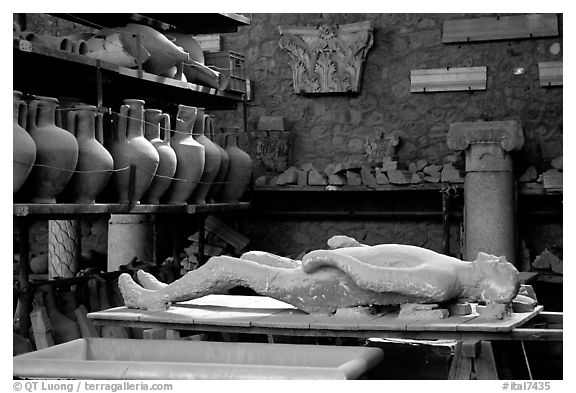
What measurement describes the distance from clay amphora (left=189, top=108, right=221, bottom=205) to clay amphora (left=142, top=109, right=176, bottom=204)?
2.00ft

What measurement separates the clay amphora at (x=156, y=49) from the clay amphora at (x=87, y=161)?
3.25 ft

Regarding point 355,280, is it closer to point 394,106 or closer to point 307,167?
point 307,167

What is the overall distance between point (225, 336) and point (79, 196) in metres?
1.36

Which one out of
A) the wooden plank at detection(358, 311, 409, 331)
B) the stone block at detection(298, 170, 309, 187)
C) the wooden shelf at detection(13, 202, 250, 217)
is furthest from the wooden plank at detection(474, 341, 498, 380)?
the stone block at detection(298, 170, 309, 187)

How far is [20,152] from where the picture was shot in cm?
547

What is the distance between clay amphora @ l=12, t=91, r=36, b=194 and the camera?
5434 millimetres

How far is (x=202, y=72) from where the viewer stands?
316 inches

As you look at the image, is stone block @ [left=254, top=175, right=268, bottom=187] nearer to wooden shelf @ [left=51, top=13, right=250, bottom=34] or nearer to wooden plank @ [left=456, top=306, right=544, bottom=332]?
wooden shelf @ [left=51, top=13, right=250, bottom=34]

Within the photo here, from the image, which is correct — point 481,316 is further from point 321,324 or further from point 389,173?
point 389,173

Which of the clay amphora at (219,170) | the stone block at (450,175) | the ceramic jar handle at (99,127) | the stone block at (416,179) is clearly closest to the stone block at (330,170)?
the stone block at (416,179)

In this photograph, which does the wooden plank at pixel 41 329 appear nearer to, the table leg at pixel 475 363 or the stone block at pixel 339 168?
the table leg at pixel 475 363

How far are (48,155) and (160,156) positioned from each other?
1369 mm

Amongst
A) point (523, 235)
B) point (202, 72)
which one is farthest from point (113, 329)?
point (523, 235)
